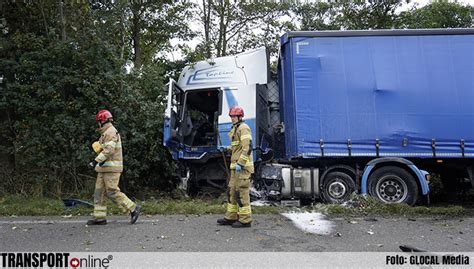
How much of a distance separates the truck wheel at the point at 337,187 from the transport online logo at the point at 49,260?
455 cm

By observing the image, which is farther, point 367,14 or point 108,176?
point 367,14

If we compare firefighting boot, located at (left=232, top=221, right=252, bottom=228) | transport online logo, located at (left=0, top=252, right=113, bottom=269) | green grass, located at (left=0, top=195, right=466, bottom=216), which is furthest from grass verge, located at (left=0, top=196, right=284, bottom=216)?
transport online logo, located at (left=0, top=252, right=113, bottom=269)

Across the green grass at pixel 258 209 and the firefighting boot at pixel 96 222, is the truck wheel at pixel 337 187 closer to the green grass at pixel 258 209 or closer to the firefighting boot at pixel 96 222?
the green grass at pixel 258 209

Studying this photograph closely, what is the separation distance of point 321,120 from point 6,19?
23.3ft

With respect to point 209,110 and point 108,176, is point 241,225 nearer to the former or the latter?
point 108,176

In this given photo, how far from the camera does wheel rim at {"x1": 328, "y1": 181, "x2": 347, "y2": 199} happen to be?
7.97m

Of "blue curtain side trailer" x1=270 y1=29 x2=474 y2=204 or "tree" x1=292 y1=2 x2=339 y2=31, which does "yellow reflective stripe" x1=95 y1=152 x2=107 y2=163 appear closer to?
"blue curtain side trailer" x1=270 y1=29 x2=474 y2=204

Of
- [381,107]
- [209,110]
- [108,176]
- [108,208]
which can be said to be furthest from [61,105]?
[381,107]

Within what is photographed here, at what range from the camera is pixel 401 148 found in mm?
7691

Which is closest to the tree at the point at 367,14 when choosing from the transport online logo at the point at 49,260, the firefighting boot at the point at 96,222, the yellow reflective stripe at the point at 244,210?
the yellow reflective stripe at the point at 244,210

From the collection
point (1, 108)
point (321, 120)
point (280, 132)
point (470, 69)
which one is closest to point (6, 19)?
point (1, 108)

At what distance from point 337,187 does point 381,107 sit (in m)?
1.65

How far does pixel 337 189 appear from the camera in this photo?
801 cm

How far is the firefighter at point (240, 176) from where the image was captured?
6.09 meters
